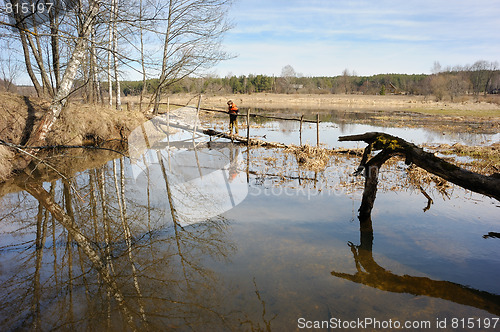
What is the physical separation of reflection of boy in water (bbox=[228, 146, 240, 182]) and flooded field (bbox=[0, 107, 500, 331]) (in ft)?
3.48

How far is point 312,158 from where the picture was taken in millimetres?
12297

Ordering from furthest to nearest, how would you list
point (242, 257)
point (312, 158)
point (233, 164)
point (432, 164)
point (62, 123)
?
1. point (62, 123)
2. point (312, 158)
3. point (233, 164)
4. point (432, 164)
5. point (242, 257)

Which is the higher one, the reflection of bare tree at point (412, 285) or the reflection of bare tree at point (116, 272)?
the reflection of bare tree at point (116, 272)

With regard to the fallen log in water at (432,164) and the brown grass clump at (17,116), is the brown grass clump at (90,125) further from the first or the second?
the fallen log in water at (432,164)

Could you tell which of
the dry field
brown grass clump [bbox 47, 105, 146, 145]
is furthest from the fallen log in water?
the dry field

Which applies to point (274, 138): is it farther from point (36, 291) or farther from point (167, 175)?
point (36, 291)

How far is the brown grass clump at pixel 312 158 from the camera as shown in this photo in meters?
11.4

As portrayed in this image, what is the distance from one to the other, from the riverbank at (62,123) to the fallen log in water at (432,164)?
10.0 metres

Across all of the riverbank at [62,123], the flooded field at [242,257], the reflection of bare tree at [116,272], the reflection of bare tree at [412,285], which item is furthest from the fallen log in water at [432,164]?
the riverbank at [62,123]

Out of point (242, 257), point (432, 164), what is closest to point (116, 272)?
point (242, 257)

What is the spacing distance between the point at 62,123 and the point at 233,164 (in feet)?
26.3

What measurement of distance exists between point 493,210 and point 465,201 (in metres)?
0.67

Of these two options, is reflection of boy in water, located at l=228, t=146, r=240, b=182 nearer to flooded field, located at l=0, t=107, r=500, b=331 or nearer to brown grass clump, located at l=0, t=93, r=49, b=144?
flooded field, located at l=0, t=107, r=500, b=331

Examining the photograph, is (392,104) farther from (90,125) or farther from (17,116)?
(17,116)
